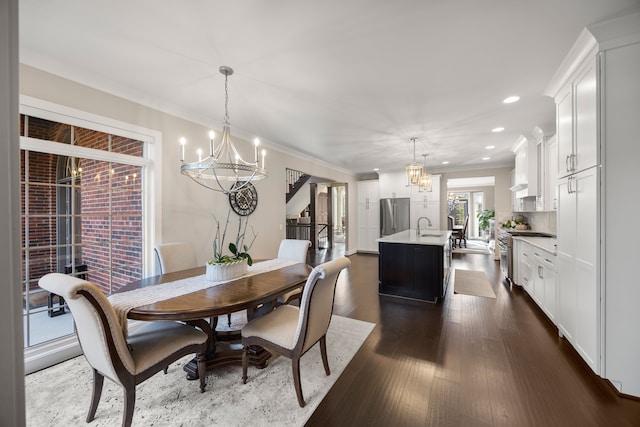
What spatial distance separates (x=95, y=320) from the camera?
138cm

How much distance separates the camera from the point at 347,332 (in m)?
2.81

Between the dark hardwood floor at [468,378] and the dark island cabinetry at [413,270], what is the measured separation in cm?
45

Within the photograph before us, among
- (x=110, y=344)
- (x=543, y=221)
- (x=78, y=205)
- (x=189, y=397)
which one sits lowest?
(x=189, y=397)

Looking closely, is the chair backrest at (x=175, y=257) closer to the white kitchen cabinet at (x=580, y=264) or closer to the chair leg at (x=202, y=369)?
the chair leg at (x=202, y=369)

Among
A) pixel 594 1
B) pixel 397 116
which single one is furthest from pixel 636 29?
pixel 397 116

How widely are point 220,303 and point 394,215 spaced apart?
6484mm

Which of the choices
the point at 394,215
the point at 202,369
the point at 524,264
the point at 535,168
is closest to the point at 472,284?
the point at 524,264

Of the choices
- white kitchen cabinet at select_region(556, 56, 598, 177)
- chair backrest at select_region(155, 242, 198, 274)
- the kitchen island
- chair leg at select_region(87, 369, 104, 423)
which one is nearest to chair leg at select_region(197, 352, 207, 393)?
chair leg at select_region(87, 369, 104, 423)

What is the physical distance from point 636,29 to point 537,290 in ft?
9.37

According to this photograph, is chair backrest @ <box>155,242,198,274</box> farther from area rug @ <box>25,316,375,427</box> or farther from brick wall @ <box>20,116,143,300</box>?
area rug @ <box>25,316,375,427</box>

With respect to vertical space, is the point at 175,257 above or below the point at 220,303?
above

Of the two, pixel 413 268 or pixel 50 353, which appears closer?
pixel 50 353

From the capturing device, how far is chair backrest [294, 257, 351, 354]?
1.70 metres

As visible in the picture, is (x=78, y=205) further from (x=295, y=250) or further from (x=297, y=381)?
(x=297, y=381)
